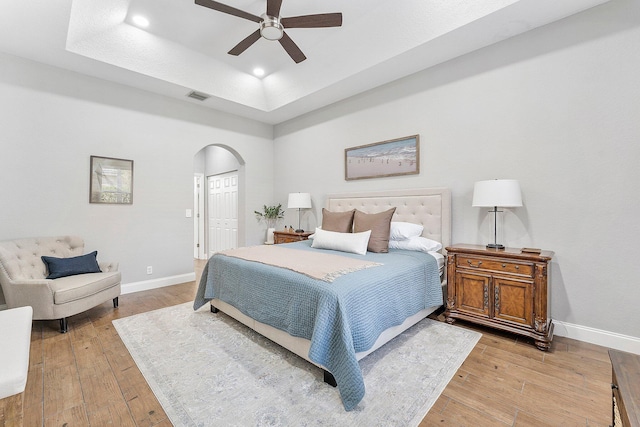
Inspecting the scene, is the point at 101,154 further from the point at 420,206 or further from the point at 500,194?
the point at 500,194

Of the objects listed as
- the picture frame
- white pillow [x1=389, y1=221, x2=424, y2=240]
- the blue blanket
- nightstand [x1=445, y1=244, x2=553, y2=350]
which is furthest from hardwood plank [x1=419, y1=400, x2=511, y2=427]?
the picture frame

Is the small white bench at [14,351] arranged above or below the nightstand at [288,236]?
below

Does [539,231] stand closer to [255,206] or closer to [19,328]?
[19,328]

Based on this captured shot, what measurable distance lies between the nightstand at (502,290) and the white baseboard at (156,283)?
3.90m

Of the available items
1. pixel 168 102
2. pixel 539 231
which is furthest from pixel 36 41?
pixel 539 231

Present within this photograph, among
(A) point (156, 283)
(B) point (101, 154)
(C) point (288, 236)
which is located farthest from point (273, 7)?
(A) point (156, 283)

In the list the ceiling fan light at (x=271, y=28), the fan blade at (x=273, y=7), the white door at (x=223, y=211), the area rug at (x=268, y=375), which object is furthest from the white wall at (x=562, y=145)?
the white door at (x=223, y=211)

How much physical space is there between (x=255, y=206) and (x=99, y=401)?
4.04 metres

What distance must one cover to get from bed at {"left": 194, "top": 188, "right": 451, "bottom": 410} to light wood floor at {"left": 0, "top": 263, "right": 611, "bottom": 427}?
531mm

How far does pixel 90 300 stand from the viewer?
2926 mm

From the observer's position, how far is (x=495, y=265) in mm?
2611

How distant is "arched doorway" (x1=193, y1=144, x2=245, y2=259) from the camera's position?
5.71 metres

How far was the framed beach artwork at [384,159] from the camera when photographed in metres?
3.71

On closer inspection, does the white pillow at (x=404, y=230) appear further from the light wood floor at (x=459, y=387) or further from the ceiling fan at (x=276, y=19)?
the ceiling fan at (x=276, y=19)
